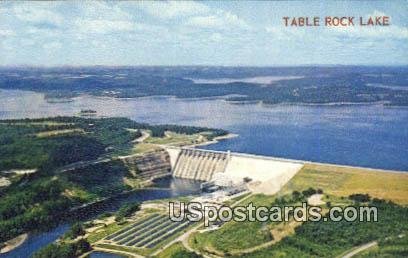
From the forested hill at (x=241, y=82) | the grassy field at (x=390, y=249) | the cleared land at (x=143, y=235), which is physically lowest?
the cleared land at (x=143, y=235)

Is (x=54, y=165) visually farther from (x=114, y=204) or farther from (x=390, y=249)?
(x=390, y=249)

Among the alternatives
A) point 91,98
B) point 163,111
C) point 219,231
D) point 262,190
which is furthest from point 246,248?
point 163,111

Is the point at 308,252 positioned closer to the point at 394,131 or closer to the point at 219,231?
the point at 219,231

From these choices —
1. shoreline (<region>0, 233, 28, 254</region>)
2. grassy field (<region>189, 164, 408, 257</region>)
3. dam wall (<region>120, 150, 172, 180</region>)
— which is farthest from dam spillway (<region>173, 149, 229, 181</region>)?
shoreline (<region>0, 233, 28, 254</region>)

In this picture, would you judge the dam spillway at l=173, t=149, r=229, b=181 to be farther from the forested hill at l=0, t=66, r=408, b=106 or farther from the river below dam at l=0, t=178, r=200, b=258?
the forested hill at l=0, t=66, r=408, b=106

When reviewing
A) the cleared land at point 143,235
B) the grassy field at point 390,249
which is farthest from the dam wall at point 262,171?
the grassy field at point 390,249

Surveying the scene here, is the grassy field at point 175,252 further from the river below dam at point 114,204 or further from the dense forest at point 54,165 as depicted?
the dense forest at point 54,165
